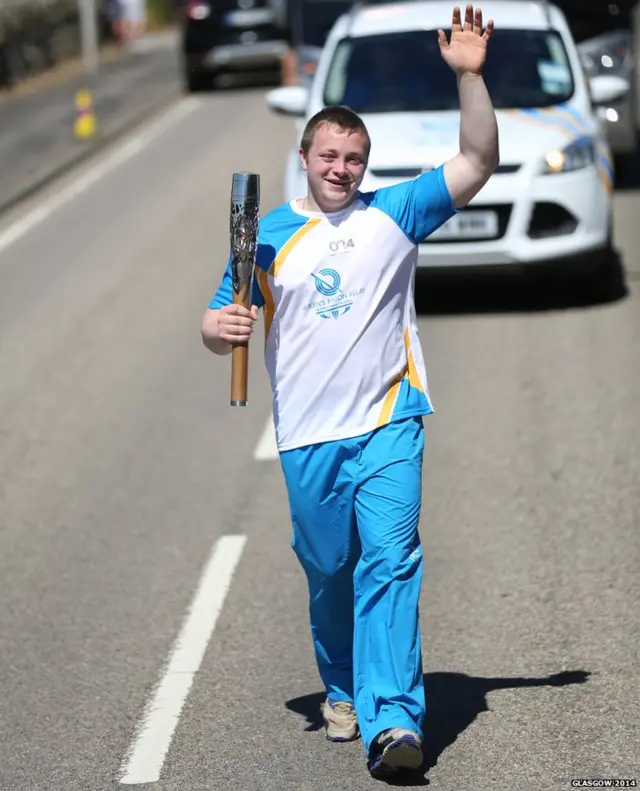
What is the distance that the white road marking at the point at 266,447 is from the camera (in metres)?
9.77

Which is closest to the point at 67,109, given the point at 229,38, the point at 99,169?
the point at 229,38

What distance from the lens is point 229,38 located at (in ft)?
91.8

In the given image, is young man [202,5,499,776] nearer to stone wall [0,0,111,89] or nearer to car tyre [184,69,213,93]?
car tyre [184,69,213,93]

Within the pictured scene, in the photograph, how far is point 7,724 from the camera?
20.6 feet

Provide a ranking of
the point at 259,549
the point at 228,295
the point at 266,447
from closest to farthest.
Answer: the point at 228,295
the point at 259,549
the point at 266,447

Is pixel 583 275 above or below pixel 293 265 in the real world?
below

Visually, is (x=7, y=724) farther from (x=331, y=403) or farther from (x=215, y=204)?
(x=215, y=204)

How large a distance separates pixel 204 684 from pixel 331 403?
1370 millimetres

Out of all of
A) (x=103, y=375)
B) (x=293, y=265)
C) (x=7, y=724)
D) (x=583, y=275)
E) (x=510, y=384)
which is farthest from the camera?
(x=583, y=275)

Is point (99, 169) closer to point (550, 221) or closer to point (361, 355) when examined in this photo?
point (550, 221)

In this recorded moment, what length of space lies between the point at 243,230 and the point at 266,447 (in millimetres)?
4533

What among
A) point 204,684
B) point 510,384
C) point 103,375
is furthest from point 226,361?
point 204,684

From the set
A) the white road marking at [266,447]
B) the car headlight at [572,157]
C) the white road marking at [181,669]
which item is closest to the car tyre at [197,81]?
the car headlight at [572,157]

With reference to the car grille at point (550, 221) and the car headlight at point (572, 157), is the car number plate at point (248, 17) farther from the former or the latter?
the car grille at point (550, 221)
